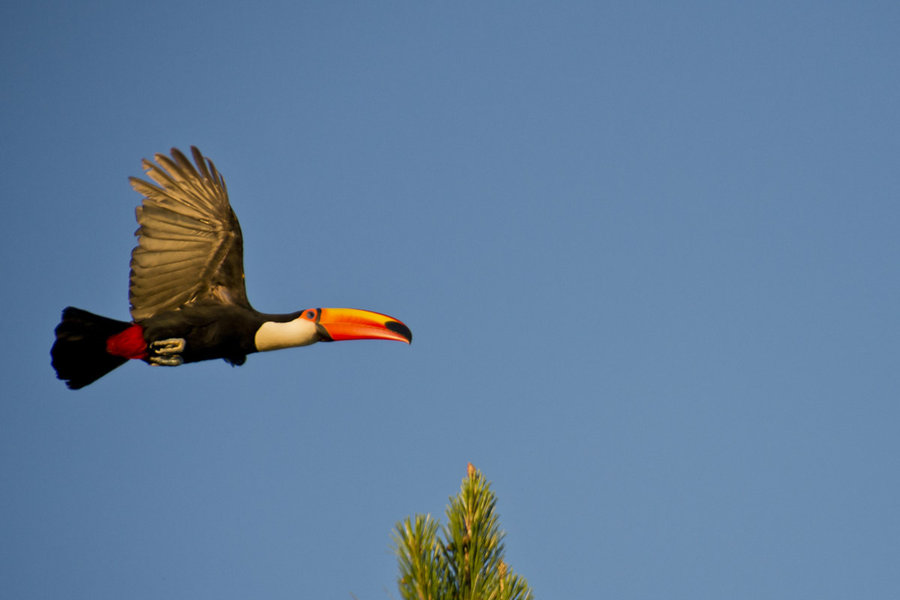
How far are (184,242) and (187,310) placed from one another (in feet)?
3.58

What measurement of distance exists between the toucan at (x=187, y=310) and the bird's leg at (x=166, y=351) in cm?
1

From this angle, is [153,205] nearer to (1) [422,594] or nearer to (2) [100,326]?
(2) [100,326]

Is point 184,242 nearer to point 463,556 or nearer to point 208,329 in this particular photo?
point 208,329

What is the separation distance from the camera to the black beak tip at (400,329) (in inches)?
503

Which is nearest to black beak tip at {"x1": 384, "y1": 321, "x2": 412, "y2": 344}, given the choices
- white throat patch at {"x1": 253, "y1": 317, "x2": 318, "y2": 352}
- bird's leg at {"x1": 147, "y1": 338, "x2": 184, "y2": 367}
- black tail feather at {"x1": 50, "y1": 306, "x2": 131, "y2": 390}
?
white throat patch at {"x1": 253, "y1": 317, "x2": 318, "y2": 352}

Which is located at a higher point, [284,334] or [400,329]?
[400,329]

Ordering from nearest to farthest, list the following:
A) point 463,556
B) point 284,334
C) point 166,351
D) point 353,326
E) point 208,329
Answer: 1. point 463,556
2. point 166,351
3. point 208,329
4. point 284,334
5. point 353,326

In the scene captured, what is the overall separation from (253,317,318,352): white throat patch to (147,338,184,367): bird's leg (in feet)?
3.12

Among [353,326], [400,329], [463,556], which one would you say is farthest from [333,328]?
[463,556]

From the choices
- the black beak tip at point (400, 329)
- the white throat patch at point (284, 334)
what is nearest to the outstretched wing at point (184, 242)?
the white throat patch at point (284, 334)

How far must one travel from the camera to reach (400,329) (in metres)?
12.8

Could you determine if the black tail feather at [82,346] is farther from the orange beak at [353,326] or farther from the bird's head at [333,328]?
the orange beak at [353,326]

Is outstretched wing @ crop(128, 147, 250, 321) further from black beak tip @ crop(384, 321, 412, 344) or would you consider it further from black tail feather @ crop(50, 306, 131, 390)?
black beak tip @ crop(384, 321, 412, 344)

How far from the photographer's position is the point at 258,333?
41.2ft
